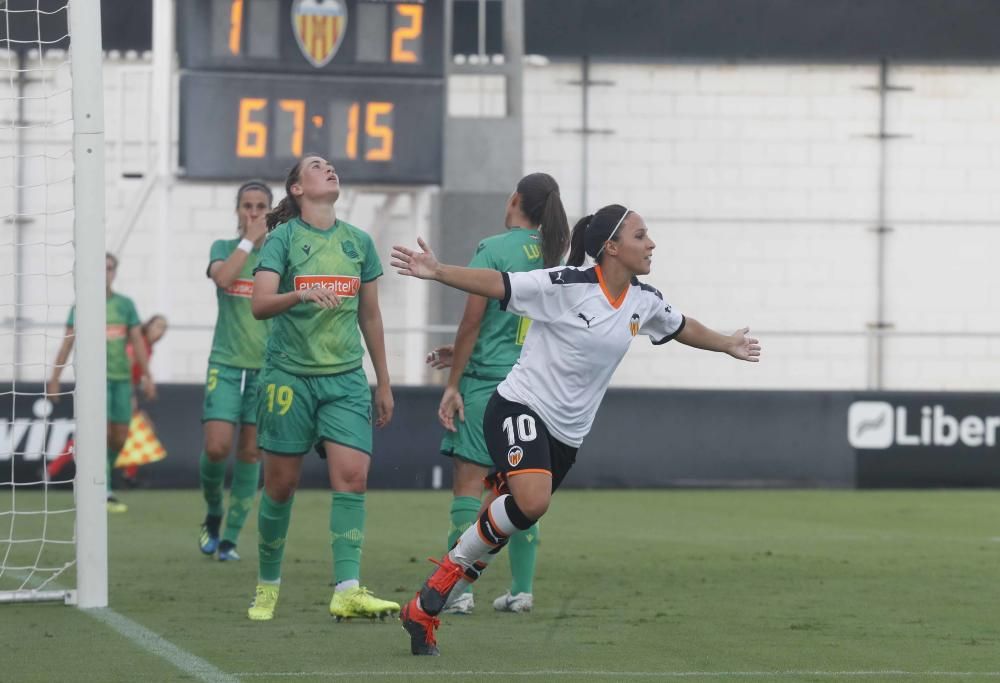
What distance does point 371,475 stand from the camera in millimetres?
16891

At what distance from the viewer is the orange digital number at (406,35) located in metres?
16.8

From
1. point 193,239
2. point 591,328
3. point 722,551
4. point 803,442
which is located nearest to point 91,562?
point 591,328

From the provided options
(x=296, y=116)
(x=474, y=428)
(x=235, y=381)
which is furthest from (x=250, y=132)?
(x=474, y=428)

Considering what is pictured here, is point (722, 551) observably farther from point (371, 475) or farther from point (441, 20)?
point (441, 20)

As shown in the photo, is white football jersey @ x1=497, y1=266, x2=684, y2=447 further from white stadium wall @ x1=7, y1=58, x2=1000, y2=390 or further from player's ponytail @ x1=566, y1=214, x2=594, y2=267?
white stadium wall @ x1=7, y1=58, x2=1000, y2=390

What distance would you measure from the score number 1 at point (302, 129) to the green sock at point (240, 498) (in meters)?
6.99

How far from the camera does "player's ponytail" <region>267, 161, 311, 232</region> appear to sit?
7.70 meters

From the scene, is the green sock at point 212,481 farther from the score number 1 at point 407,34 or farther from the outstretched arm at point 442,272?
the score number 1 at point 407,34

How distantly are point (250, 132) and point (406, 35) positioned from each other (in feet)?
5.55

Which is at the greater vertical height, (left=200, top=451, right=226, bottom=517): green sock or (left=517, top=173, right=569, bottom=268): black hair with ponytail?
(left=517, top=173, right=569, bottom=268): black hair with ponytail

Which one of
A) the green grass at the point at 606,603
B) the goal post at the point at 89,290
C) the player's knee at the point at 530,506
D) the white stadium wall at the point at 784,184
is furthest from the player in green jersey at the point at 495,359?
the white stadium wall at the point at 784,184

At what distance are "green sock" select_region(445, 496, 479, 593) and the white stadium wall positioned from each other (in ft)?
56.8

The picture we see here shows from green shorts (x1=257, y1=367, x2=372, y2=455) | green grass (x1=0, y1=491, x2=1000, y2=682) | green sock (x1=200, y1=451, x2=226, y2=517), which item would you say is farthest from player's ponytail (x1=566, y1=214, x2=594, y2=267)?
green sock (x1=200, y1=451, x2=226, y2=517)

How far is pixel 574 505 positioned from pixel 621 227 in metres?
8.43
